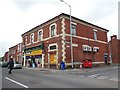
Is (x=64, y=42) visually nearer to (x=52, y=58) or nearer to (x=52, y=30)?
(x=52, y=58)

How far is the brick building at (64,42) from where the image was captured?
2345 cm

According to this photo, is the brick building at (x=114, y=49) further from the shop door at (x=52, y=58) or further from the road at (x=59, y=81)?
the road at (x=59, y=81)

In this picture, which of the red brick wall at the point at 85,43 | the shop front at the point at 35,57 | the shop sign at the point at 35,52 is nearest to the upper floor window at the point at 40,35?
the shop front at the point at 35,57

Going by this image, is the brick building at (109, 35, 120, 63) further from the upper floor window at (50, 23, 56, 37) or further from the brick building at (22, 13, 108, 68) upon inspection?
the upper floor window at (50, 23, 56, 37)

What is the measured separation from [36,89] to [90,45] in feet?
68.1

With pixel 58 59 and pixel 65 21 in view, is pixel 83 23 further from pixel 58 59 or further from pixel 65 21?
pixel 58 59

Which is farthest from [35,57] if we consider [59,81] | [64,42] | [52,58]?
[59,81]

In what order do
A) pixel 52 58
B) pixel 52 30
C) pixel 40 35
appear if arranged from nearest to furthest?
pixel 52 58
pixel 52 30
pixel 40 35

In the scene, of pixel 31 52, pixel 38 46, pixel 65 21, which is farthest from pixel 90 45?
pixel 31 52

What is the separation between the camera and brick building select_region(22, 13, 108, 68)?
23453 mm

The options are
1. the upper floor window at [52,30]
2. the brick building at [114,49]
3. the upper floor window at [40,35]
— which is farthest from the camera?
the brick building at [114,49]

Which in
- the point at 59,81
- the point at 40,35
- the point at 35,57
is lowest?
the point at 59,81

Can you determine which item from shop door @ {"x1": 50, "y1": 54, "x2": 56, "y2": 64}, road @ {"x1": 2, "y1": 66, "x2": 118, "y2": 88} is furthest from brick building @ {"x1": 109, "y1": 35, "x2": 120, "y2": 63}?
road @ {"x1": 2, "y1": 66, "x2": 118, "y2": 88}

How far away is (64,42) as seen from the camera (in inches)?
906
